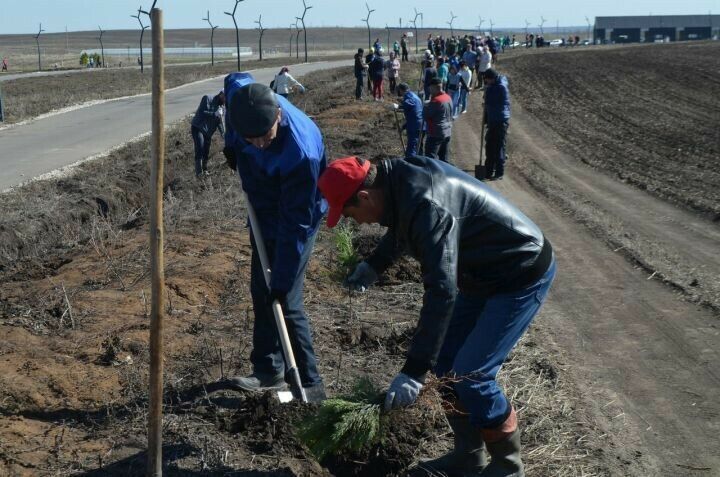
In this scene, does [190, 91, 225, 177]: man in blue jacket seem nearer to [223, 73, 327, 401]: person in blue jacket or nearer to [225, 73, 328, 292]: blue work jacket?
[223, 73, 327, 401]: person in blue jacket

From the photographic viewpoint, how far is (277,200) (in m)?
5.34

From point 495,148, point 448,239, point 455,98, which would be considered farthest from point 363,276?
point 455,98

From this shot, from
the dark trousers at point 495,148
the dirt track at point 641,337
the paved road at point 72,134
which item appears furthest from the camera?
the paved road at point 72,134

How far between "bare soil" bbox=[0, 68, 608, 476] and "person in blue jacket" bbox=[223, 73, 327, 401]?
1.14 ft

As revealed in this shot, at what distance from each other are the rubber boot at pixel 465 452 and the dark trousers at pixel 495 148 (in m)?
11.6

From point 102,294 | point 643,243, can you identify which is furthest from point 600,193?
point 102,294

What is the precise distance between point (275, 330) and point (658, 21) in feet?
380

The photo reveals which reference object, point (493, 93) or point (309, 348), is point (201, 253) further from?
point (493, 93)

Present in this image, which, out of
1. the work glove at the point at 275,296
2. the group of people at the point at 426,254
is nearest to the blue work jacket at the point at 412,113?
the group of people at the point at 426,254

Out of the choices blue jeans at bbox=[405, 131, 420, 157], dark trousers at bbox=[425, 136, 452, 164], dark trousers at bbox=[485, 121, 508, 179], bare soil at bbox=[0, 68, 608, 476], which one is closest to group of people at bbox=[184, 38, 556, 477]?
bare soil at bbox=[0, 68, 608, 476]

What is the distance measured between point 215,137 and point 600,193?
10.4 metres

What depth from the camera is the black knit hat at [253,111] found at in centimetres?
469

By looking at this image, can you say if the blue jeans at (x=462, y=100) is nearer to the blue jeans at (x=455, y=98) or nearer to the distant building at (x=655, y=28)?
the blue jeans at (x=455, y=98)

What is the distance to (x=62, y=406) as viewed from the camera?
542 centimetres
